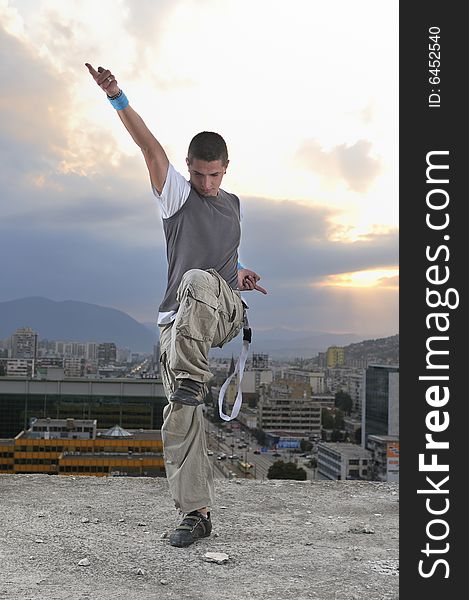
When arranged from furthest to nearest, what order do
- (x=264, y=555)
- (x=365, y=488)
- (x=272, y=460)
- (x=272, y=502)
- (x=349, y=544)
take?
(x=272, y=460) → (x=365, y=488) → (x=272, y=502) → (x=349, y=544) → (x=264, y=555)

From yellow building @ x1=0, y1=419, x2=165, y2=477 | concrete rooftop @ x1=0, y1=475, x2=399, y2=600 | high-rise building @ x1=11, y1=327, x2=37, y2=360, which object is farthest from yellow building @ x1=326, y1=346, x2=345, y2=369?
concrete rooftop @ x1=0, y1=475, x2=399, y2=600

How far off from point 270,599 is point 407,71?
1.66 meters

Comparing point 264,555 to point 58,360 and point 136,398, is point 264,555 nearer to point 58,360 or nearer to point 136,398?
point 136,398

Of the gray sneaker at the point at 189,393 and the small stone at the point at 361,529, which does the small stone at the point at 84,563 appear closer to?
the gray sneaker at the point at 189,393

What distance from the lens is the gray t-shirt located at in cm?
279

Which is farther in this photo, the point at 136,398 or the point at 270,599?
the point at 136,398

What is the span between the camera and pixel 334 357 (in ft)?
104

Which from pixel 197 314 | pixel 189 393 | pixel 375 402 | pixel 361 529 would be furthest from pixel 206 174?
pixel 375 402

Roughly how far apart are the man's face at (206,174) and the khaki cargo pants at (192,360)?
35 centimetres

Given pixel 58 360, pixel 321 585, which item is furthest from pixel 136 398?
pixel 321 585

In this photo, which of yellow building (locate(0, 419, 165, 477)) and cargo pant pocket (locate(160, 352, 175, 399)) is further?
yellow building (locate(0, 419, 165, 477))

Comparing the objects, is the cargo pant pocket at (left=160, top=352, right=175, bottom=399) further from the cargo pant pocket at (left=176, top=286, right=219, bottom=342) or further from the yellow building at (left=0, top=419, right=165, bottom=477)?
the yellow building at (left=0, top=419, right=165, bottom=477)

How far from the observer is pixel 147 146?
106 inches

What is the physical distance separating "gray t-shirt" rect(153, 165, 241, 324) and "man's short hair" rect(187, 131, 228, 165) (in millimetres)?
119
